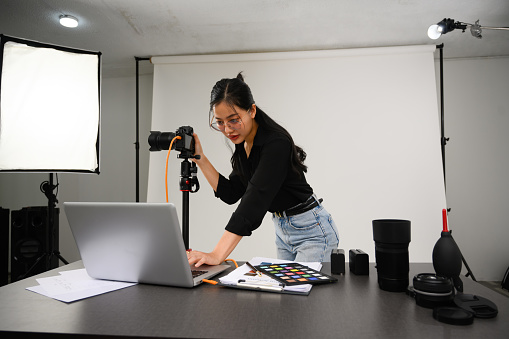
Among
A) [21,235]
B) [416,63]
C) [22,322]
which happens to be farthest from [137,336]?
[416,63]

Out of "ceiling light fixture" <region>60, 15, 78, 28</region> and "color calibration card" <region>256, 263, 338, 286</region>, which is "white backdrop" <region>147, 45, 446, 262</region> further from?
"color calibration card" <region>256, 263, 338, 286</region>

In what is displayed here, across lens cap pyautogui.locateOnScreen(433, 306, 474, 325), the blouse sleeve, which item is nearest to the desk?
lens cap pyautogui.locateOnScreen(433, 306, 474, 325)

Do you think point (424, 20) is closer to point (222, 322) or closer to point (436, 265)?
point (436, 265)

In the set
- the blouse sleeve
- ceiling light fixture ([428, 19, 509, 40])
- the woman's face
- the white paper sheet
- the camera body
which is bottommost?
the white paper sheet

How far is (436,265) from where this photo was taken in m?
0.88

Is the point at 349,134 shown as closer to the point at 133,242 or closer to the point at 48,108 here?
the point at 48,108

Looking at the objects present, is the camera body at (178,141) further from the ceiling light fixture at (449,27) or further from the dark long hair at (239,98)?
the ceiling light fixture at (449,27)

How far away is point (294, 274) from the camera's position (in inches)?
39.9

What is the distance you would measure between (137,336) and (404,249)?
2.04 feet

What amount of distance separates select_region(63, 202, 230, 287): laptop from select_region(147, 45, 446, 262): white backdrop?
2854 millimetres

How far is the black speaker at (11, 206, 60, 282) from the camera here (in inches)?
126

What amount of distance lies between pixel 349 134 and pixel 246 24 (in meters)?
1.52

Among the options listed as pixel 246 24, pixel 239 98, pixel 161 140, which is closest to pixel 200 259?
pixel 161 140

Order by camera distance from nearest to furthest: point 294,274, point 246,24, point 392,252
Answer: point 392,252
point 294,274
point 246,24
